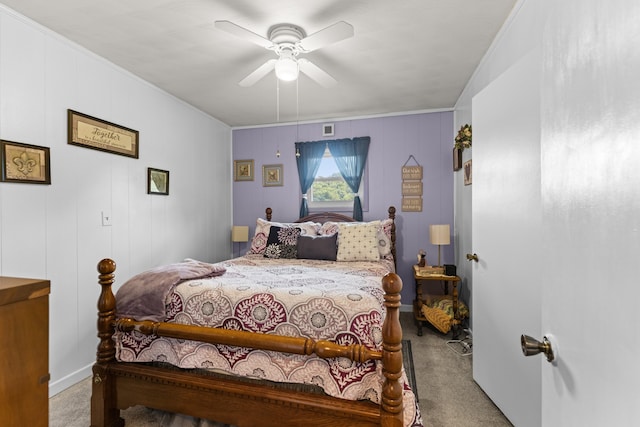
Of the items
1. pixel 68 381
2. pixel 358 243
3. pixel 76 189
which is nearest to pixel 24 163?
pixel 76 189

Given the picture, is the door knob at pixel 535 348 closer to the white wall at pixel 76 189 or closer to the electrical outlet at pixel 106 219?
the white wall at pixel 76 189

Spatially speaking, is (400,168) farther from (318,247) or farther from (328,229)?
(318,247)

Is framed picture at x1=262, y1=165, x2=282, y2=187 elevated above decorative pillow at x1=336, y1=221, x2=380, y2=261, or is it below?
above

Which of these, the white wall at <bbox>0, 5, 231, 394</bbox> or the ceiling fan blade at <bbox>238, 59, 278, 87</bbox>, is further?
the ceiling fan blade at <bbox>238, 59, 278, 87</bbox>

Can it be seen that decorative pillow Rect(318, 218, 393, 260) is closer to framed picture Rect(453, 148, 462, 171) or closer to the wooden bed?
framed picture Rect(453, 148, 462, 171)

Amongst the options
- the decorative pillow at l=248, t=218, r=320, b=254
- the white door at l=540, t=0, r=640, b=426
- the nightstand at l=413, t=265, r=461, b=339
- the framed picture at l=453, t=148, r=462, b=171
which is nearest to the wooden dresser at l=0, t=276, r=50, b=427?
the white door at l=540, t=0, r=640, b=426

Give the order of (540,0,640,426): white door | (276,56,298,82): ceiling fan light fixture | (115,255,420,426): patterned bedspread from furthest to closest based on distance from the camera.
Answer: (276,56,298,82): ceiling fan light fixture, (115,255,420,426): patterned bedspread, (540,0,640,426): white door

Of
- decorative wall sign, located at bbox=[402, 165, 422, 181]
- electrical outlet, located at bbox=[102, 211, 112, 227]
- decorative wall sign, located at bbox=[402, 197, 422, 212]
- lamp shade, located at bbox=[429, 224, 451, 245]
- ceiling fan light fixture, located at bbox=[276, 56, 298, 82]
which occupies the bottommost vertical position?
lamp shade, located at bbox=[429, 224, 451, 245]

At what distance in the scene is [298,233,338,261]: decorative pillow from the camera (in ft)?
10.8

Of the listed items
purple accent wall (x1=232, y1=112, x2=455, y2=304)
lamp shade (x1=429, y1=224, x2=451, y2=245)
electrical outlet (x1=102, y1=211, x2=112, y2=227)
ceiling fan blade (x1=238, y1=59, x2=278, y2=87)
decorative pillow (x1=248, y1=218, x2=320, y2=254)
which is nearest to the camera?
ceiling fan blade (x1=238, y1=59, x2=278, y2=87)

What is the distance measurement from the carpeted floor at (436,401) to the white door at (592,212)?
1.41m

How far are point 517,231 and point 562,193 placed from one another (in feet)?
3.67

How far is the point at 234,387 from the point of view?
5.54ft

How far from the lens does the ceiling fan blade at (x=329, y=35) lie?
1886mm
